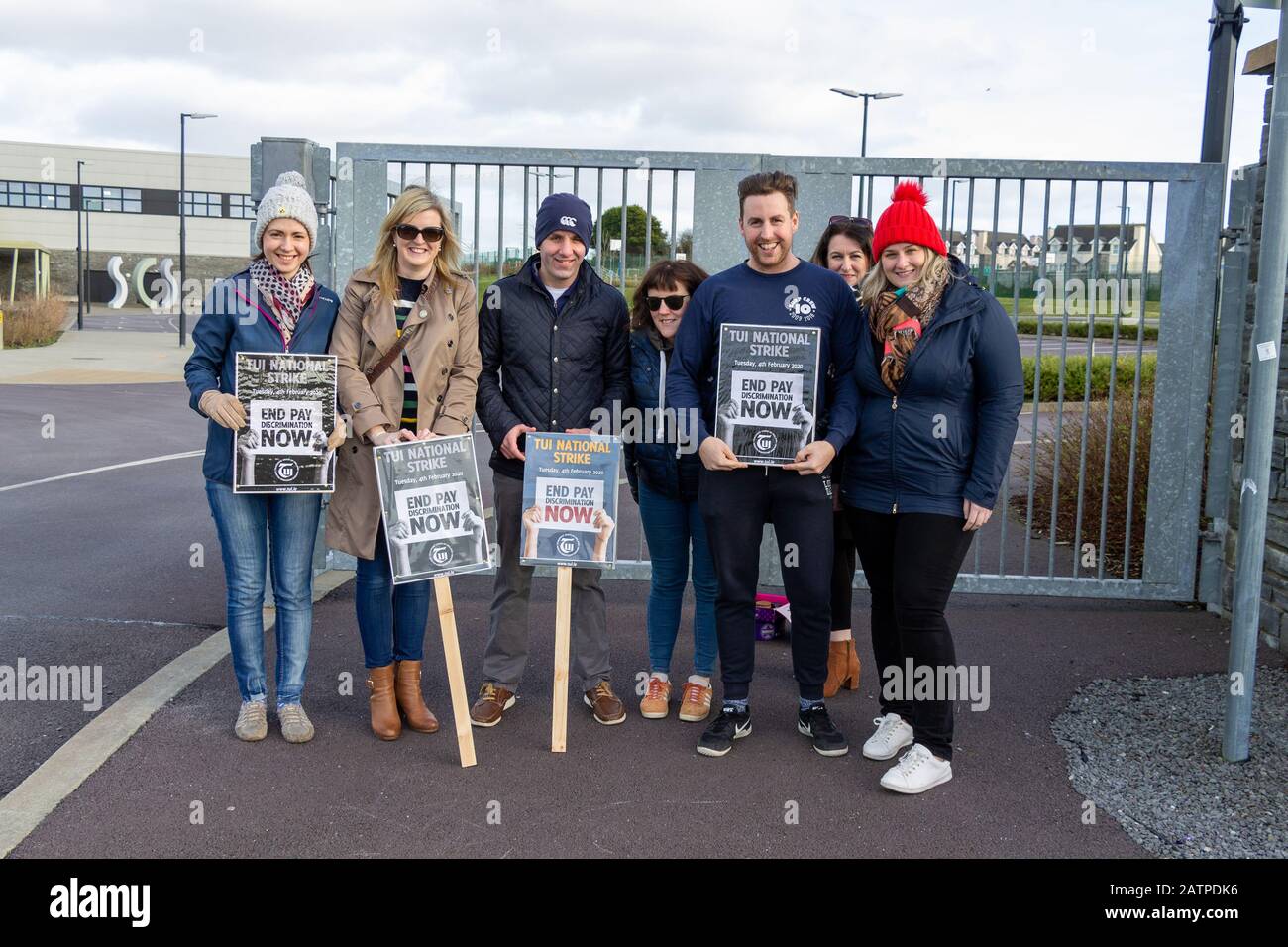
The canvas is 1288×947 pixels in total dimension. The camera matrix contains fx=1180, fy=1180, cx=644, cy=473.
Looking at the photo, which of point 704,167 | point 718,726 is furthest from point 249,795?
point 704,167

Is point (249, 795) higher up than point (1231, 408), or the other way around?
point (1231, 408)

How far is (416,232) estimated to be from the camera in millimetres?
4551

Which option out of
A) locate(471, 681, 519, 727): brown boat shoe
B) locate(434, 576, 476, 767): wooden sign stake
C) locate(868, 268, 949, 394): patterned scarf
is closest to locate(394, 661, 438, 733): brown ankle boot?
locate(471, 681, 519, 727): brown boat shoe

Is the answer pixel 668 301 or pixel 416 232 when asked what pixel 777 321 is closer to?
pixel 668 301

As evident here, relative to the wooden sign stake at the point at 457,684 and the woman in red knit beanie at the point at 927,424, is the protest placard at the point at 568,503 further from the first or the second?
the woman in red knit beanie at the point at 927,424

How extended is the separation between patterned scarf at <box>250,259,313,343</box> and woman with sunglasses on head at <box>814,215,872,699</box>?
226 cm

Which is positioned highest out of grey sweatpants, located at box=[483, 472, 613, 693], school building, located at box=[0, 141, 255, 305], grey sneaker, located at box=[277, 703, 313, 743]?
school building, located at box=[0, 141, 255, 305]

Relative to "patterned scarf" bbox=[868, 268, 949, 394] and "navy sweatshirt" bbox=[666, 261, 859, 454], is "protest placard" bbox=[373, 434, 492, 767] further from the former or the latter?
"patterned scarf" bbox=[868, 268, 949, 394]

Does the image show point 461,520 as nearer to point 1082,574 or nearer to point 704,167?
point 704,167

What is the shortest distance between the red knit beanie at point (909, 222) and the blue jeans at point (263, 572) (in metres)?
2.42

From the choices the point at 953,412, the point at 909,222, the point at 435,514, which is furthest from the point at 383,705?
the point at 909,222

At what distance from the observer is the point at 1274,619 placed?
5.95 meters

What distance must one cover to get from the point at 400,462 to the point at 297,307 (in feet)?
2.41

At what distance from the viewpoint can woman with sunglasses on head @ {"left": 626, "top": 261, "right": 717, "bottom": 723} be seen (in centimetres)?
Result: 489
